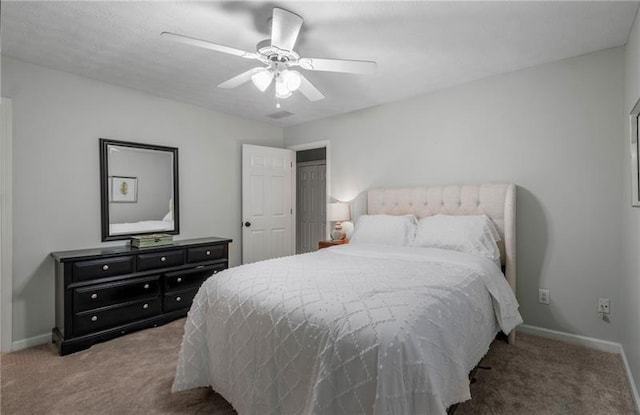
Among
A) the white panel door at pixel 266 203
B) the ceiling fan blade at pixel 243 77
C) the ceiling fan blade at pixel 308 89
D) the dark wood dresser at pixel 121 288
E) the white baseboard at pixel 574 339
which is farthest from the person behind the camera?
the white panel door at pixel 266 203

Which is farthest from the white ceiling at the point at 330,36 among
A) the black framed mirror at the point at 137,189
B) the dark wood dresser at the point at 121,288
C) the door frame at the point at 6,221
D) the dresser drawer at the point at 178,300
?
the dresser drawer at the point at 178,300

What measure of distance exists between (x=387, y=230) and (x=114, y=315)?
2651mm

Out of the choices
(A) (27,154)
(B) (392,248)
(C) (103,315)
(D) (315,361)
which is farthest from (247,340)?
(A) (27,154)

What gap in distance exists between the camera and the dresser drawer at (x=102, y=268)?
2.75m

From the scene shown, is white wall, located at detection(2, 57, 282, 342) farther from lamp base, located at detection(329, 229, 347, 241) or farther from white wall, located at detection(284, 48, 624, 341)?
white wall, located at detection(284, 48, 624, 341)

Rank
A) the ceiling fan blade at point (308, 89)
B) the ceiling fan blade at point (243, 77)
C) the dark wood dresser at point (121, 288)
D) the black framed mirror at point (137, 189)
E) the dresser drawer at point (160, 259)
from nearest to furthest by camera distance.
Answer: the ceiling fan blade at point (243, 77) → the ceiling fan blade at point (308, 89) → the dark wood dresser at point (121, 288) → the dresser drawer at point (160, 259) → the black framed mirror at point (137, 189)

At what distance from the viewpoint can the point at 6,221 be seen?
8.79 ft

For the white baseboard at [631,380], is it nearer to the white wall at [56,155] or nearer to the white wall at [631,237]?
the white wall at [631,237]

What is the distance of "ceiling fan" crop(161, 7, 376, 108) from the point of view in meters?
1.93

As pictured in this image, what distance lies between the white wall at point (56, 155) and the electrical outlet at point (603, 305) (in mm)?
4133

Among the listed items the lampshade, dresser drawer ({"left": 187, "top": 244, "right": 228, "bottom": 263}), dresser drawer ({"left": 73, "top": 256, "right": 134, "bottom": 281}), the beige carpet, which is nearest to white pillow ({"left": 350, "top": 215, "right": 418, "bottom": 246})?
the lampshade

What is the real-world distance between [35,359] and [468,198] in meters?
3.95

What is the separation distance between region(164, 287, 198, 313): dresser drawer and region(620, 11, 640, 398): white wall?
362 cm

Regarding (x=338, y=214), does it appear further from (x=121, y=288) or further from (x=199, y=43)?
(x=199, y=43)
